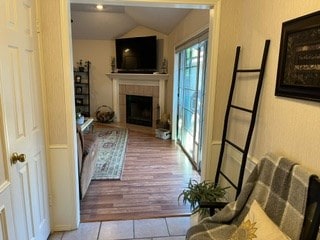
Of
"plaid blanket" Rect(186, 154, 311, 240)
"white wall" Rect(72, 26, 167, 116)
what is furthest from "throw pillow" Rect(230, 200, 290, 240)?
"white wall" Rect(72, 26, 167, 116)

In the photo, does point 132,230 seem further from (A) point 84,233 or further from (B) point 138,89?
(B) point 138,89

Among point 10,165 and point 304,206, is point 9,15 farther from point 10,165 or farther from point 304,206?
point 304,206

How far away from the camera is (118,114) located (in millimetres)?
7277

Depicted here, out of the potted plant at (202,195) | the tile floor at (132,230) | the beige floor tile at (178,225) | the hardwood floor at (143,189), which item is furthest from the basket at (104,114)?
the potted plant at (202,195)

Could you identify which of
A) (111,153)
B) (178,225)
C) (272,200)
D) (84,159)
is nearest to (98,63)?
(111,153)

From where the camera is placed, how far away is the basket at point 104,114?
23.4 ft

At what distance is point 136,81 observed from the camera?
6.63 metres

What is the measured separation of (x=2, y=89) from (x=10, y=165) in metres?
0.45

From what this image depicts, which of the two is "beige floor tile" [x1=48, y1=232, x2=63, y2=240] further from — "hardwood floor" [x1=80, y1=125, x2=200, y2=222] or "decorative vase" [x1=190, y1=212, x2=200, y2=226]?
"decorative vase" [x1=190, y1=212, x2=200, y2=226]

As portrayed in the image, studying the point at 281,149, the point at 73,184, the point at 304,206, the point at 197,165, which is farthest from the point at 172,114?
the point at 304,206

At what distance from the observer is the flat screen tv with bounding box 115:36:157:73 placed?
19.8ft

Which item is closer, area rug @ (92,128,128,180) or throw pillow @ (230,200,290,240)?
throw pillow @ (230,200,290,240)

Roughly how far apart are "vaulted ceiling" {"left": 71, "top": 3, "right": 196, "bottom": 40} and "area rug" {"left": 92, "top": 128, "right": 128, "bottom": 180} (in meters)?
2.64

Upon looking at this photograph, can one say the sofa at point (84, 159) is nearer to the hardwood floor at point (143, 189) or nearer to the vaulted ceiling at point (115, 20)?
the hardwood floor at point (143, 189)
